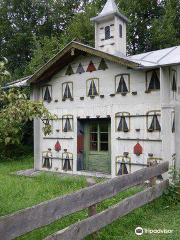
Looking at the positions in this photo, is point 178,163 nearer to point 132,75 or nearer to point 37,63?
point 132,75

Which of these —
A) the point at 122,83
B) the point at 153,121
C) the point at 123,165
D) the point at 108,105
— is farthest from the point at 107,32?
the point at 123,165

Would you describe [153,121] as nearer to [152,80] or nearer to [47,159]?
[152,80]

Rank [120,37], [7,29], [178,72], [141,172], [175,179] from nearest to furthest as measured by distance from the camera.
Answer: [141,172]
[175,179]
[178,72]
[120,37]
[7,29]

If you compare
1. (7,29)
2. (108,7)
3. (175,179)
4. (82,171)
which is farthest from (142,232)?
(7,29)

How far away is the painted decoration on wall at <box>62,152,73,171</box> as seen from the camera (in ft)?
29.5

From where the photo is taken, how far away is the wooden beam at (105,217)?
333 cm

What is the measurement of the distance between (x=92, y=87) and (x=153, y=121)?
249 centimetres

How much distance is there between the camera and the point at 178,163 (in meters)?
7.33

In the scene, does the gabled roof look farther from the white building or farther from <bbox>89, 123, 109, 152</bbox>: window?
<bbox>89, 123, 109, 152</bbox>: window

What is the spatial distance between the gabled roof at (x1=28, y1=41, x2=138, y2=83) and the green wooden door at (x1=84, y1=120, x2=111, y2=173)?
7.47 feet

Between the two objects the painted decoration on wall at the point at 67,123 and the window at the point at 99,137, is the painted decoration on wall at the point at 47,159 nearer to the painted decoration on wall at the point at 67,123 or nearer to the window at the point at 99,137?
the painted decoration on wall at the point at 67,123

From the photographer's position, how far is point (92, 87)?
861 cm

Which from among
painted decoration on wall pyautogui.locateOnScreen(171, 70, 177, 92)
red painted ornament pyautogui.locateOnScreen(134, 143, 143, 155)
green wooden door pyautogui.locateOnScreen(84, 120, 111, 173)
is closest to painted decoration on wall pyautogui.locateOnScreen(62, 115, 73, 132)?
green wooden door pyautogui.locateOnScreen(84, 120, 111, 173)

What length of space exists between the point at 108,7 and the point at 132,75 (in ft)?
12.4
